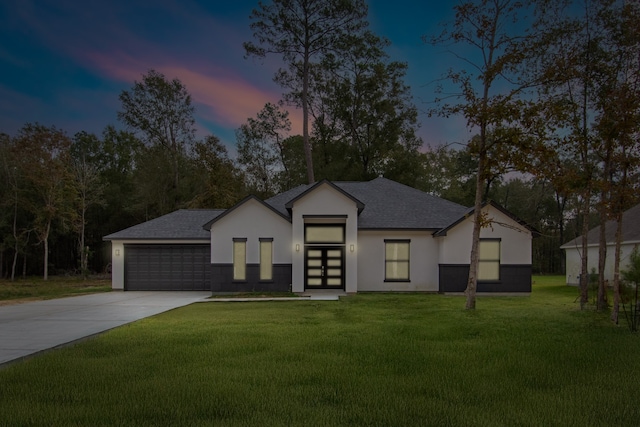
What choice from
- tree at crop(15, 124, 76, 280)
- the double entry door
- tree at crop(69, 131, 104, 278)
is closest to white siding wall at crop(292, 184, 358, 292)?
the double entry door

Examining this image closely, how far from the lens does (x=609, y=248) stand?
76.0 ft

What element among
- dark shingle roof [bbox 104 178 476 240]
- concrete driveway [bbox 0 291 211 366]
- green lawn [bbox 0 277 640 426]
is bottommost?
concrete driveway [bbox 0 291 211 366]

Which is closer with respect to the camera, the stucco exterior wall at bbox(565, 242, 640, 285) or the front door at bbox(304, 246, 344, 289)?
the front door at bbox(304, 246, 344, 289)

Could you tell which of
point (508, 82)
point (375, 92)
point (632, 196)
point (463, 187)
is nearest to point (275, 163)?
point (375, 92)

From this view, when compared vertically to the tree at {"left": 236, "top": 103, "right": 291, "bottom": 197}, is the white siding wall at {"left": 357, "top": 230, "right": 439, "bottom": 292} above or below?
below

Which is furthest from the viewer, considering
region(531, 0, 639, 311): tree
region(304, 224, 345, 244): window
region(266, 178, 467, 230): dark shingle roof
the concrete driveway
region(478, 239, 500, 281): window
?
region(266, 178, 467, 230): dark shingle roof

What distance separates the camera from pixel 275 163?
4000 cm

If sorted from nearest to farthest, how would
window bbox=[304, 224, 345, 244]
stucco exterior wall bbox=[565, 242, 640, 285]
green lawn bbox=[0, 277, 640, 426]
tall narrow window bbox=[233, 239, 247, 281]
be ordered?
green lawn bbox=[0, 277, 640, 426], tall narrow window bbox=[233, 239, 247, 281], window bbox=[304, 224, 345, 244], stucco exterior wall bbox=[565, 242, 640, 285]

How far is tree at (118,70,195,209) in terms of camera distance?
Result: 3538 cm

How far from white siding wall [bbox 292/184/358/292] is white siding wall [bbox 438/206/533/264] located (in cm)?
411

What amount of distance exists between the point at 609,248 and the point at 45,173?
116ft

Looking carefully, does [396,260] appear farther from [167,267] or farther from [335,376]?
[335,376]

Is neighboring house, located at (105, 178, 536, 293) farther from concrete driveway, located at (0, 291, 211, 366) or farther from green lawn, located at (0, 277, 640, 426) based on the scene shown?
green lawn, located at (0, 277, 640, 426)

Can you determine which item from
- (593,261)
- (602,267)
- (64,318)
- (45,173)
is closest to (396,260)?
(602,267)
